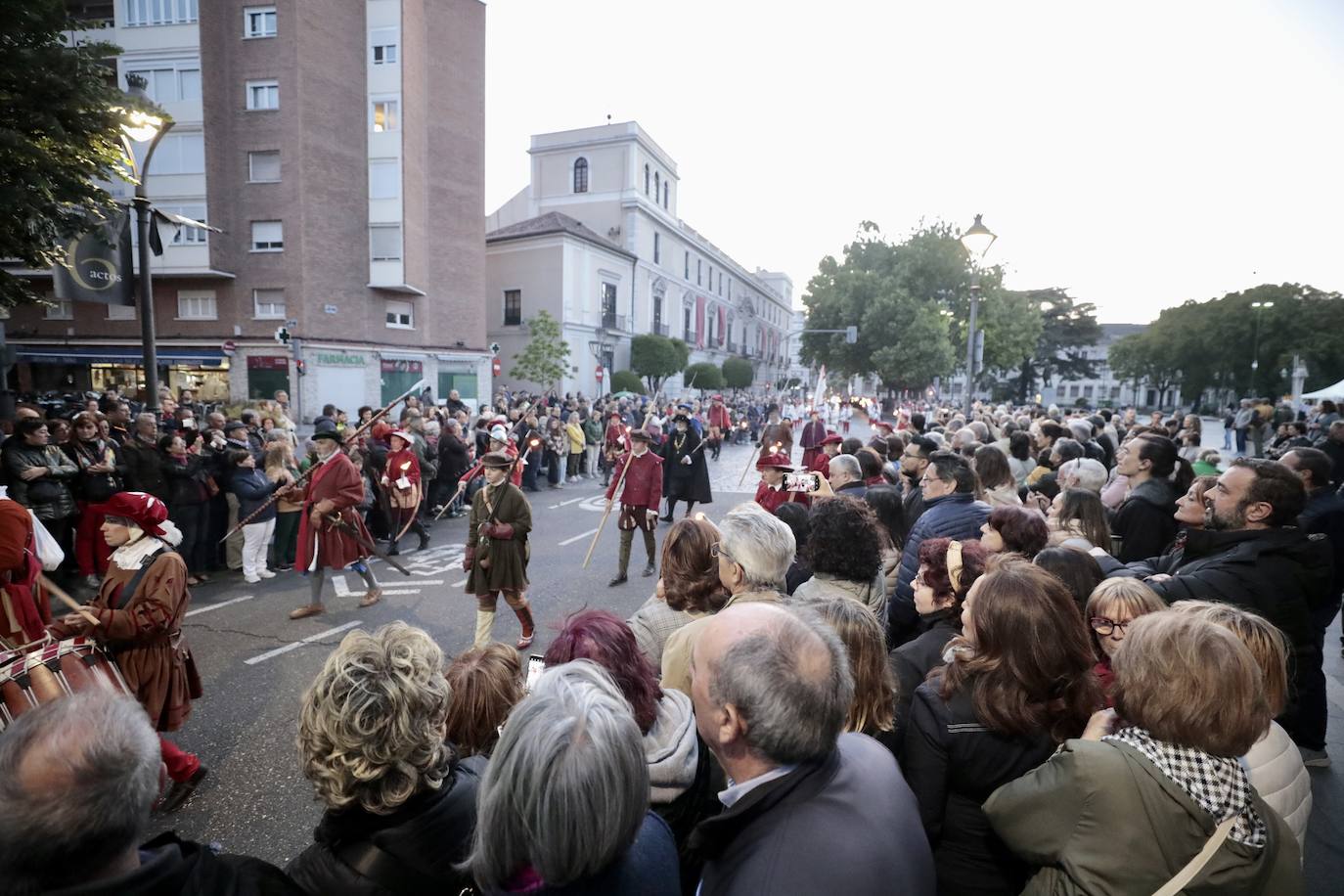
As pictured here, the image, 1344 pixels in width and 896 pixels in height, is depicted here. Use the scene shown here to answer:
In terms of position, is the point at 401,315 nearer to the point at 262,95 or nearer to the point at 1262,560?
the point at 262,95

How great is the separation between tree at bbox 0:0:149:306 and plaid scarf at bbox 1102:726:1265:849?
969 centimetres

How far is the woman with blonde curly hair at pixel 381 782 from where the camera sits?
1654mm

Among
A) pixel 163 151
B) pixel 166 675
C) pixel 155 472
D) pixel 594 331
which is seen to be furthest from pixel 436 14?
pixel 166 675

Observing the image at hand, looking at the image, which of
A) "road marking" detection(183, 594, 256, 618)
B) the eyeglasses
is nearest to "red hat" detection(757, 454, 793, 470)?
the eyeglasses

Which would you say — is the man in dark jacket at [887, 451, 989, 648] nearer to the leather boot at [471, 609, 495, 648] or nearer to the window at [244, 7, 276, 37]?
the leather boot at [471, 609, 495, 648]

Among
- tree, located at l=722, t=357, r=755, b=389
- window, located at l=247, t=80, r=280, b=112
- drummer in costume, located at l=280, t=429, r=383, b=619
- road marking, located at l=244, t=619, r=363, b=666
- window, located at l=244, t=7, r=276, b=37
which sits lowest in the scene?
road marking, located at l=244, t=619, r=363, b=666

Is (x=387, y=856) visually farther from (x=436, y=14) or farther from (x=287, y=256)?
(x=436, y=14)

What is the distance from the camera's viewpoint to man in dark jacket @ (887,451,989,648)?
378 cm

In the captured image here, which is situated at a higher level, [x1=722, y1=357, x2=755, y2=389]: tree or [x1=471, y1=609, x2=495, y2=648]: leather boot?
[x1=722, y1=357, x2=755, y2=389]: tree

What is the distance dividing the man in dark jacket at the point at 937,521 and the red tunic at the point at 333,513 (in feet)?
17.5

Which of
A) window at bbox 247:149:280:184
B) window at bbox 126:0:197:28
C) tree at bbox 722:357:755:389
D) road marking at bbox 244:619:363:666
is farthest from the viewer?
tree at bbox 722:357:755:389

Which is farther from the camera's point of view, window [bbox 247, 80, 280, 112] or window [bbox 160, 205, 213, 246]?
window [bbox 247, 80, 280, 112]

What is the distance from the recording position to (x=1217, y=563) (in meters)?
3.22

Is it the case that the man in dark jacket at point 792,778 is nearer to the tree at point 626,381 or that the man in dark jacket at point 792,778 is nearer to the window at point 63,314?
the window at point 63,314
